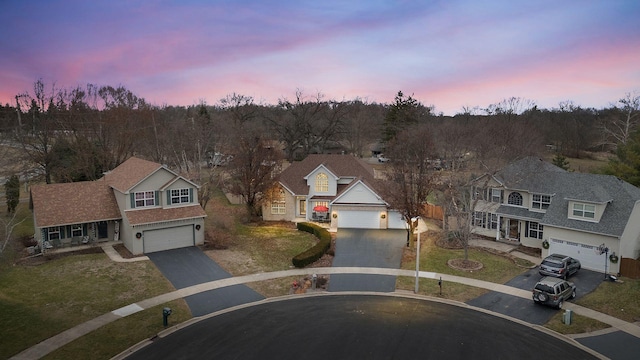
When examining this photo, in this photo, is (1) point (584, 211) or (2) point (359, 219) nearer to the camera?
(1) point (584, 211)

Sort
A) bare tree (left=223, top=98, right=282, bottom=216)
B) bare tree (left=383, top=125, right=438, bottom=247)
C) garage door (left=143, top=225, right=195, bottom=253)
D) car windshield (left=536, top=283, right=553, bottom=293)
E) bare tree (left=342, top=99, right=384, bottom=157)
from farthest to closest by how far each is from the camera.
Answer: bare tree (left=342, top=99, right=384, bottom=157)
bare tree (left=223, top=98, right=282, bottom=216)
bare tree (left=383, top=125, right=438, bottom=247)
garage door (left=143, top=225, right=195, bottom=253)
car windshield (left=536, top=283, right=553, bottom=293)

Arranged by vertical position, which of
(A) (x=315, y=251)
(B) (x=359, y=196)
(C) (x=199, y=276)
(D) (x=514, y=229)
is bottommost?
(C) (x=199, y=276)

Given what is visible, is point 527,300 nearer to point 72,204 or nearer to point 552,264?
point 552,264

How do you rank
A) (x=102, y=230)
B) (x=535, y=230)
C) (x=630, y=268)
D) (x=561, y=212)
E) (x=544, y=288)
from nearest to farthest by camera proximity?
(x=544, y=288) → (x=630, y=268) → (x=561, y=212) → (x=535, y=230) → (x=102, y=230)

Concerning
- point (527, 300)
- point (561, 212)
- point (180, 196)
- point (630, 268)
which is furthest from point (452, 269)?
point (180, 196)

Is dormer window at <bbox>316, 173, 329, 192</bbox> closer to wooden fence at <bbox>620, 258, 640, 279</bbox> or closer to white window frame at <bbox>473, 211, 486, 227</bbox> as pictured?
white window frame at <bbox>473, 211, 486, 227</bbox>

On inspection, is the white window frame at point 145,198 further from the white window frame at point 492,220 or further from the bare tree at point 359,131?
the bare tree at point 359,131

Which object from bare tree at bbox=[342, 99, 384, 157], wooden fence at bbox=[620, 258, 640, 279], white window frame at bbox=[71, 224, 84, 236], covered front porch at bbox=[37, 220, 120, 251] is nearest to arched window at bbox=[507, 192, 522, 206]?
wooden fence at bbox=[620, 258, 640, 279]
